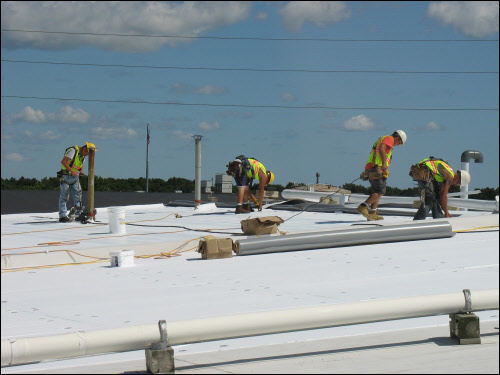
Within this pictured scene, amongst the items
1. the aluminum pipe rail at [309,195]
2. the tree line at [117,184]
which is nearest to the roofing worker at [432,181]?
the aluminum pipe rail at [309,195]

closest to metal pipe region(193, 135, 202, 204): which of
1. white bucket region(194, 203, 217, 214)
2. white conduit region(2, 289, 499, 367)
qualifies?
white bucket region(194, 203, 217, 214)

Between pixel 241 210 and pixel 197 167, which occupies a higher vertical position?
pixel 197 167

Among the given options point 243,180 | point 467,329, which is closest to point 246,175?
point 243,180

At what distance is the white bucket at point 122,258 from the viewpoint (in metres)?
8.82

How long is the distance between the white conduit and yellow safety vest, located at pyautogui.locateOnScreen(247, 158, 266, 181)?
→ 10745 mm

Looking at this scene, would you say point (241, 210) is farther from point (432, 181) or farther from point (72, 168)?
point (432, 181)

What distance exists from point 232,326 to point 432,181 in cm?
895

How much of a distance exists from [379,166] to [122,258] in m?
5.75

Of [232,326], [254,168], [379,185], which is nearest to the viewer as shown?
[232,326]

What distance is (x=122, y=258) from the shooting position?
348 inches

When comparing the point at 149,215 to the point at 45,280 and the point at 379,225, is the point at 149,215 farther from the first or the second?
the point at 45,280

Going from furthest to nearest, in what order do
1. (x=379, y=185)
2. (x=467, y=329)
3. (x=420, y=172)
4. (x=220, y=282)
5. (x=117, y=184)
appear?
(x=117, y=184), (x=379, y=185), (x=420, y=172), (x=220, y=282), (x=467, y=329)

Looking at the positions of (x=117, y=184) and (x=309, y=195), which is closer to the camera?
(x=309, y=195)

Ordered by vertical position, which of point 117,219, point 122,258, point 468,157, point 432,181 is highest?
point 468,157
